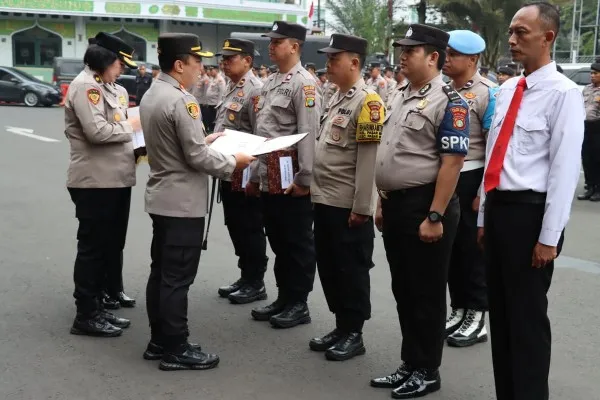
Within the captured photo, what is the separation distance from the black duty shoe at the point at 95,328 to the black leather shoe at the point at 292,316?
1057 millimetres

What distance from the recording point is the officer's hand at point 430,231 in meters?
3.82

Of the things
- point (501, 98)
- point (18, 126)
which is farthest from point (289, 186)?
point (18, 126)

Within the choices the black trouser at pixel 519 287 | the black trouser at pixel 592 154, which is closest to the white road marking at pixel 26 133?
the black trouser at pixel 592 154

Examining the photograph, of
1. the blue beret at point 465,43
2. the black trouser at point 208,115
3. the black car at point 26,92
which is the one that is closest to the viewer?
the blue beret at point 465,43

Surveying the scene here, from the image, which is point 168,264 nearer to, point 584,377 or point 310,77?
point 310,77

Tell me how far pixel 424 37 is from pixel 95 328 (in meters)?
2.81

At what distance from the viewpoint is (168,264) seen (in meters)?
4.37

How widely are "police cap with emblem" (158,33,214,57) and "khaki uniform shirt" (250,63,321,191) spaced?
3.06ft

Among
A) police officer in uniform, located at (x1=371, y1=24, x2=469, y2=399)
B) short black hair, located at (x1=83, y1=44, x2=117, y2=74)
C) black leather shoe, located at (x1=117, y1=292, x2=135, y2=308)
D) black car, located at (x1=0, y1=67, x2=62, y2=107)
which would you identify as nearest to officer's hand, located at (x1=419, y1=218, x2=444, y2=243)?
police officer in uniform, located at (x1=371, y1=24, x2=469, y2=399)

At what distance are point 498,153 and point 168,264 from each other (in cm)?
202

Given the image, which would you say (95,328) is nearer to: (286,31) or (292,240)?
(292,240)

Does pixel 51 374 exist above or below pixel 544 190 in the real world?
below

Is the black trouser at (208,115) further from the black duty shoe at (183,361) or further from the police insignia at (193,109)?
the black duty shoe at (183,361)

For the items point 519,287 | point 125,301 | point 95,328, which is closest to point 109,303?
point 125,301
